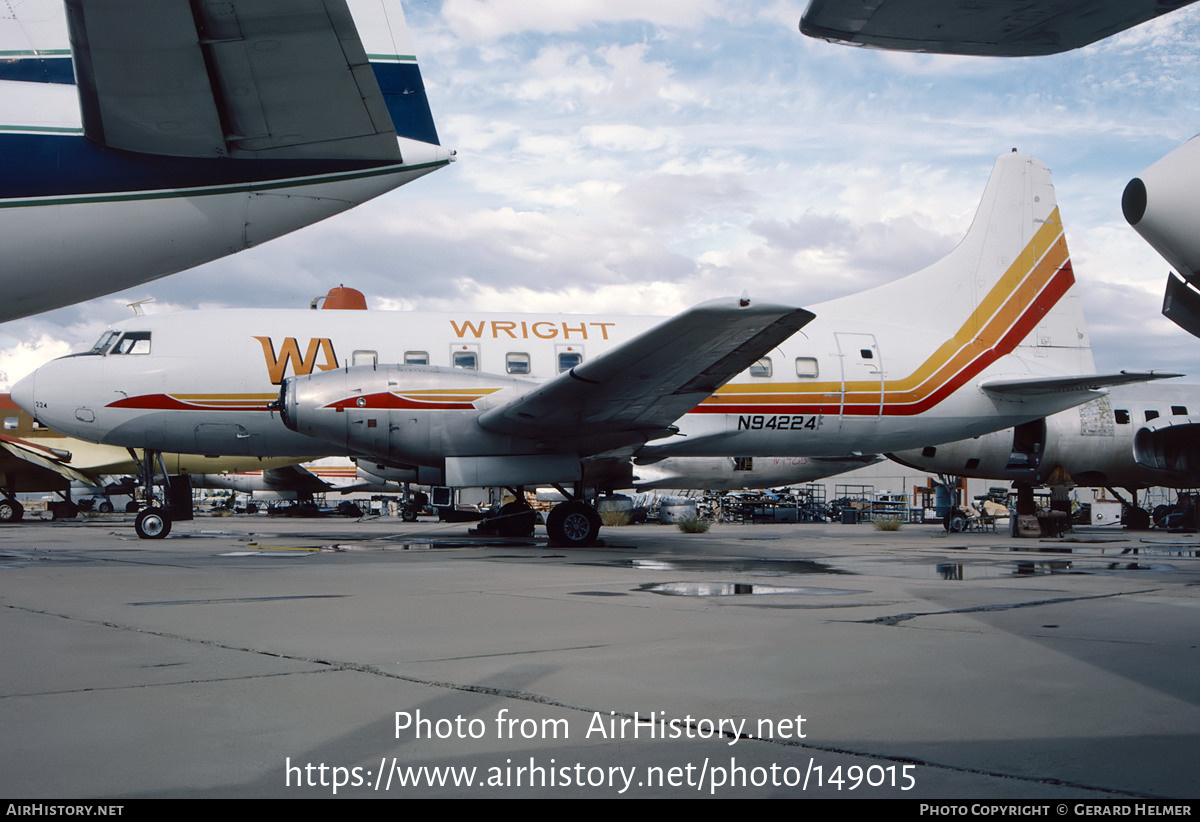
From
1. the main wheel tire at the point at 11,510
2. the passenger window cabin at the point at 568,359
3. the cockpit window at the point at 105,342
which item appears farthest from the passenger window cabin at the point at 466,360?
the main wheel tire at the point at 11,510

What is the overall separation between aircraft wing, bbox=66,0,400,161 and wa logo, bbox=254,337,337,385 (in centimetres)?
861

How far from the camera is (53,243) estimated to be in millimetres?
7051

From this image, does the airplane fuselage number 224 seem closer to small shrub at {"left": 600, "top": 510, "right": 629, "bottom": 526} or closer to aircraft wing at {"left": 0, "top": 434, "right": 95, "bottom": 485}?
small shrub at {"left": 600, "top": 510, "right": 629, "bottom": 526}

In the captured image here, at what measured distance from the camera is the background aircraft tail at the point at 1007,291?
18.8 meters

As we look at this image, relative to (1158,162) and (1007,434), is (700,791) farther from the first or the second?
(1007,434)

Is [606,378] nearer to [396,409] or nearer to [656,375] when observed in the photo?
[656,375]

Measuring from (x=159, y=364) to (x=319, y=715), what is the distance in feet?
45.6

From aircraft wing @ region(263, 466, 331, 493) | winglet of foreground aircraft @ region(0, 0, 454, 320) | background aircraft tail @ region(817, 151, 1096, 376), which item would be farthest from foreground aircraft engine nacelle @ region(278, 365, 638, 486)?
aircraft wing @ region(263, 466, 331, 493)

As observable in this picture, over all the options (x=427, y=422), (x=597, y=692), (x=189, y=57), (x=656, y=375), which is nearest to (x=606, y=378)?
(x=656, y=375)

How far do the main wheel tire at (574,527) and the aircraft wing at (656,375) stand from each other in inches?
56.5

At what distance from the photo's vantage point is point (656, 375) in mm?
12688

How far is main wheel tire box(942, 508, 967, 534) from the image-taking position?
23344 millimetres

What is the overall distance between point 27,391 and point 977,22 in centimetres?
1631

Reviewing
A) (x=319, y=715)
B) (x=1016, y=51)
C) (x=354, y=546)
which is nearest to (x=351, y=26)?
(x=1016, y=51)
